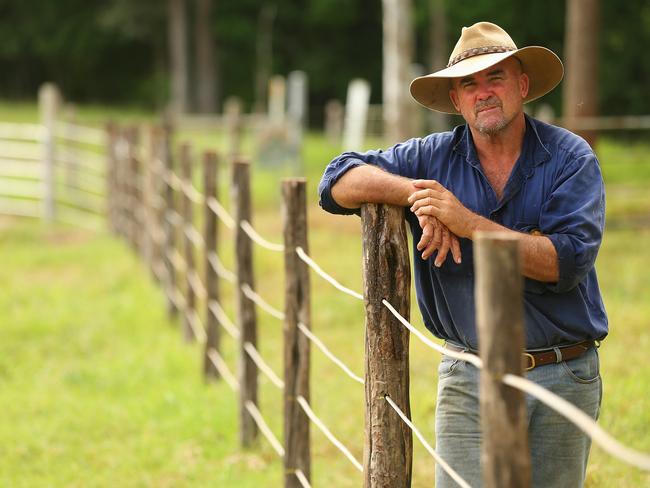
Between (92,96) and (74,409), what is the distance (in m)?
48.0

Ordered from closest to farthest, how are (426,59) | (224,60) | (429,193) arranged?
(429,193) → (426,59) → (224,60)

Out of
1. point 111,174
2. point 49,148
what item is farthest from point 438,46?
point 111,174

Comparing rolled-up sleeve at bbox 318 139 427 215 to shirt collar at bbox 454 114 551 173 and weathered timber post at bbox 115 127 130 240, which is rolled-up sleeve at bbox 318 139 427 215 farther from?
weathered timber post at bbox 115 127 130 240

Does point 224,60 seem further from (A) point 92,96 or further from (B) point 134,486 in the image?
(B) point 134,486

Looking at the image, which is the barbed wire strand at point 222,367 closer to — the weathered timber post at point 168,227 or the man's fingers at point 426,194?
the weathered timber post at point 168,227

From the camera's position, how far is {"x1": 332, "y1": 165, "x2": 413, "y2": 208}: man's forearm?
11.6ft

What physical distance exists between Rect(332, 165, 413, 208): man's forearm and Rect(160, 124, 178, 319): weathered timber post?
6.21 meters

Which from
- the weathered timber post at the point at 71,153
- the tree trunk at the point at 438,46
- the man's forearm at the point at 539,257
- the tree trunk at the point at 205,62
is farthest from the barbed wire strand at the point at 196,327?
the tree trunk at the point at 205,62

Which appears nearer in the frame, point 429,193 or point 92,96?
point 429,193

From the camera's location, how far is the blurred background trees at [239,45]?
36500 mm

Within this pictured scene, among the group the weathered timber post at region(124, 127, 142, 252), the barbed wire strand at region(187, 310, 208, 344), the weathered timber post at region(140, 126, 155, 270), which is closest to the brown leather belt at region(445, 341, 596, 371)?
the barbed wire strand at region(187, 310, 208, 344)

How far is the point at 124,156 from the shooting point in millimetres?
13617

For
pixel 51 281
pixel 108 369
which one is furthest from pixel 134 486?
pixel 51 281

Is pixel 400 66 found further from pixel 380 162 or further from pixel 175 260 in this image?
pixel 380 162
